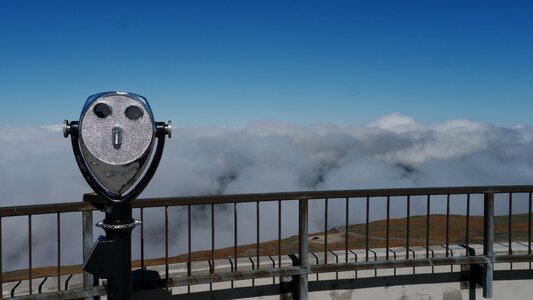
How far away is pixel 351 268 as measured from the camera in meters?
4.66

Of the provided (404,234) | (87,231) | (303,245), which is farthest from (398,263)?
(404,234)

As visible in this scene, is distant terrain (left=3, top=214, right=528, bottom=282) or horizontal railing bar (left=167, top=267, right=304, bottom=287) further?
distant terrain (left=3, top=214, right=528, bottom=282)

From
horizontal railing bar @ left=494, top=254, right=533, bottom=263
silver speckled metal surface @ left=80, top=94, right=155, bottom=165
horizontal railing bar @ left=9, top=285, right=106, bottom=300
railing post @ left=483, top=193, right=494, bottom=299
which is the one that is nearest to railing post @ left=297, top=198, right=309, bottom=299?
horizontal railing bar @ left=9, top=285, right=106, bottom=300

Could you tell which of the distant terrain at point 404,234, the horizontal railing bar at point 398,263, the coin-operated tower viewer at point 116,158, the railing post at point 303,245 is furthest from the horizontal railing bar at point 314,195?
the distant terrain at point 404,234

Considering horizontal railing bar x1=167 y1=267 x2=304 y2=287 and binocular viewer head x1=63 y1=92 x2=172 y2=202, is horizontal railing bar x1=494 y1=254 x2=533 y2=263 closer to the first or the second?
horizontal railing bar x1=167 y1=267 x2=304 y2=287

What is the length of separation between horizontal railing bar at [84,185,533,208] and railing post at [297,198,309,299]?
4.2 inches

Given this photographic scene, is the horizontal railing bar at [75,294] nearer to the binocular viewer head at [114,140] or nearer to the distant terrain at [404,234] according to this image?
the binocular viewer head at [114,140]

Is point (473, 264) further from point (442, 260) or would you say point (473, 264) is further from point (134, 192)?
point (134, 192)

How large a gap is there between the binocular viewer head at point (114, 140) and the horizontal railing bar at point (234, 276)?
1.90 m

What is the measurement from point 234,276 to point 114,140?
2313 millimetres

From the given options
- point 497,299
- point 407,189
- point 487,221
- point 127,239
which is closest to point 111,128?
point 127,239

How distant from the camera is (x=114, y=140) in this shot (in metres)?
2.47

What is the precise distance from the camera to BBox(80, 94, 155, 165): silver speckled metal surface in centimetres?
247

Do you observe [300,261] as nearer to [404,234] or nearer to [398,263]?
[398,263]
